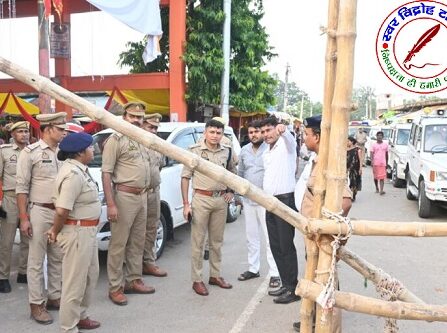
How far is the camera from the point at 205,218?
488 cm

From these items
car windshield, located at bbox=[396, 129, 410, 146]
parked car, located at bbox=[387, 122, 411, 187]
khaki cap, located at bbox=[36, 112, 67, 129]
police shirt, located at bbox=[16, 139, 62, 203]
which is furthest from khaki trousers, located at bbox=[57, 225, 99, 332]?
car windshield, located at bbox=[396, 129, 410, 146]

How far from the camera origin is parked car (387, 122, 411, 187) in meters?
13.2

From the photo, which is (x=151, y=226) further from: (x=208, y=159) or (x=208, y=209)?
(x=208, y=159)

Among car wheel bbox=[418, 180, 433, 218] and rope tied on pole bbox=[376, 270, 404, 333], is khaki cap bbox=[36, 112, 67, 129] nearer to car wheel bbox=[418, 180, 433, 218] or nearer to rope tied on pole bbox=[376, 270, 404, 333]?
rope tied on pole bbox=[376, 270, 404, 333]

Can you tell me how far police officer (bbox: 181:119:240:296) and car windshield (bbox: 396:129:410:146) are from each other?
37.9ft

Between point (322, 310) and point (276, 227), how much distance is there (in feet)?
8.34

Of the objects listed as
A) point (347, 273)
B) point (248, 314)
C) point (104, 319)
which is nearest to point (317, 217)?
point (248, 314)

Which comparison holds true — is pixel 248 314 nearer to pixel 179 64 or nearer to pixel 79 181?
pixel 79 181

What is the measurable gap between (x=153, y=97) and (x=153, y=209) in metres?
8.84

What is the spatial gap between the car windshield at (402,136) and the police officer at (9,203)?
12.7m

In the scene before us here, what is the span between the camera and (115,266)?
4.58 meters

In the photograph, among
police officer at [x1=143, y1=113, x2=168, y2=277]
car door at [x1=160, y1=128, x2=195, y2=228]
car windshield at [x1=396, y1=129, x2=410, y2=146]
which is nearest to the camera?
police officer at [x1=143, y1=113, x2=168, y2=277]

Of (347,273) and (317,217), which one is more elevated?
(317,217)

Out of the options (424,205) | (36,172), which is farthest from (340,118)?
(424,205)
